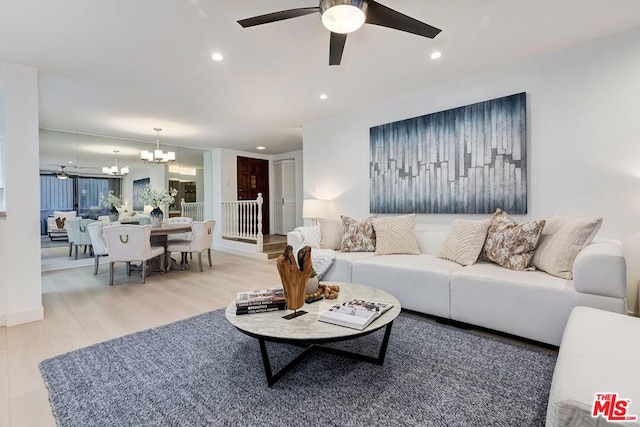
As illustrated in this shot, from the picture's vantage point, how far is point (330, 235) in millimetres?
3666

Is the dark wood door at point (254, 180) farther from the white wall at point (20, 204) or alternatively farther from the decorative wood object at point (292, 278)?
the decorative wood object at point (292, 278)

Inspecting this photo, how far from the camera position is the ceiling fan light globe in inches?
68.3

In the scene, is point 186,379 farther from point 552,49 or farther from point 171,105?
point 552,49

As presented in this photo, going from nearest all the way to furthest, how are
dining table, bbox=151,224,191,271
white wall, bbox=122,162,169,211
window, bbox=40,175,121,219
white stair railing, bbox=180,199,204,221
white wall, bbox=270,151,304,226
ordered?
dining table, bbox=151,224,191,271 < window, bbox=40,175,121,219 < white wall, bbox=122,162,169,211 < white stair railing, bbox=180,199,204,221 < white wall, bbox=270,151,304,226

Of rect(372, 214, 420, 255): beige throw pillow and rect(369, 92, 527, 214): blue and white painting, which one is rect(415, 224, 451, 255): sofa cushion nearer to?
rect(372, 214, 420, 255): beige throw pillow

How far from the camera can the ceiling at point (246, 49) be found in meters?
2.21

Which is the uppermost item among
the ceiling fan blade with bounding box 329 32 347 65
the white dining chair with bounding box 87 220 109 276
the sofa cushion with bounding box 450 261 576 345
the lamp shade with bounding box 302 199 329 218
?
the ceiling fan blade with bounding box 329 32 347 65

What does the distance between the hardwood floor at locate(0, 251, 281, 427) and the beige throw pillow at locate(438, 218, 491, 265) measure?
2191mm

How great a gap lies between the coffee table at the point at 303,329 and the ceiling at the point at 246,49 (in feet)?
6.81

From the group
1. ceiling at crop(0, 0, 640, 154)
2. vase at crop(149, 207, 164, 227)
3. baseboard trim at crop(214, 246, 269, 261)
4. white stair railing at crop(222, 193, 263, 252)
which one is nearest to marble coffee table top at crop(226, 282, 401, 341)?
ceiling at crop(0, 0, 640, 154)

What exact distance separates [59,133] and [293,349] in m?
5.85

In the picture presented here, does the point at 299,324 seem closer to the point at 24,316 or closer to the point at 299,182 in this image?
the point at 24,316

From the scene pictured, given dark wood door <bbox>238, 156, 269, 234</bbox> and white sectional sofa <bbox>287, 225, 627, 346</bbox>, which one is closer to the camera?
white sectional sofa <bbox>287, 225, 627, 346</bbox>

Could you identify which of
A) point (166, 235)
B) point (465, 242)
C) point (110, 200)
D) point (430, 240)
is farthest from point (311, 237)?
point (110, 200)
